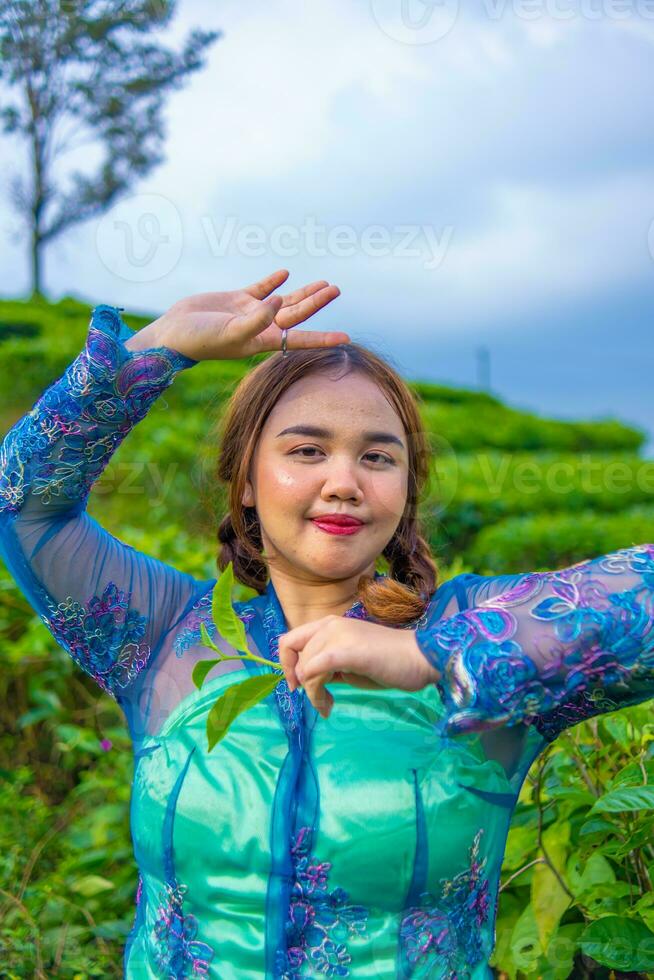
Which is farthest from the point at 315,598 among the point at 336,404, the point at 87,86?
the point at 87,86

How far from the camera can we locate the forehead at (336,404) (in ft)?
4.92

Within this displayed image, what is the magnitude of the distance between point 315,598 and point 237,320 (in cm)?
48

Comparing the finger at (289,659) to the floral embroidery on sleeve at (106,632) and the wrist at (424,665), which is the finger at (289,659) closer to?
the wrist at (424,665)

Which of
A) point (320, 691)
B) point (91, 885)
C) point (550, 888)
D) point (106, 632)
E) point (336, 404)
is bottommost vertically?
point (91, 885)

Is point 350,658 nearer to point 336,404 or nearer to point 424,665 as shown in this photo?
point 424,665

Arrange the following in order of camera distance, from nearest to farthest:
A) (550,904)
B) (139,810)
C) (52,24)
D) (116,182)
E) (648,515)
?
(139,810), (550,904), (52,24), (648,515), (116,182)

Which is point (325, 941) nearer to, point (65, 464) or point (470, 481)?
point (65, 464)

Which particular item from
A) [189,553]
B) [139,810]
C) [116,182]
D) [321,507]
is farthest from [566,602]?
[116,182]

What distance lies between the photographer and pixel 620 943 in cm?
139

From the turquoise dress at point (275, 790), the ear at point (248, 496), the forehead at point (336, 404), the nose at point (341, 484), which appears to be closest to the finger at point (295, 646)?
the turquoise dress at point (275, 790)

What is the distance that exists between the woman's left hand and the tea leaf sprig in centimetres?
4

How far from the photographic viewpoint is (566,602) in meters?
1.09

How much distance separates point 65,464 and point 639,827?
104 centimetres

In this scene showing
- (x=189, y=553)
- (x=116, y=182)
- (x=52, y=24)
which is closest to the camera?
(x=189, y=553)
